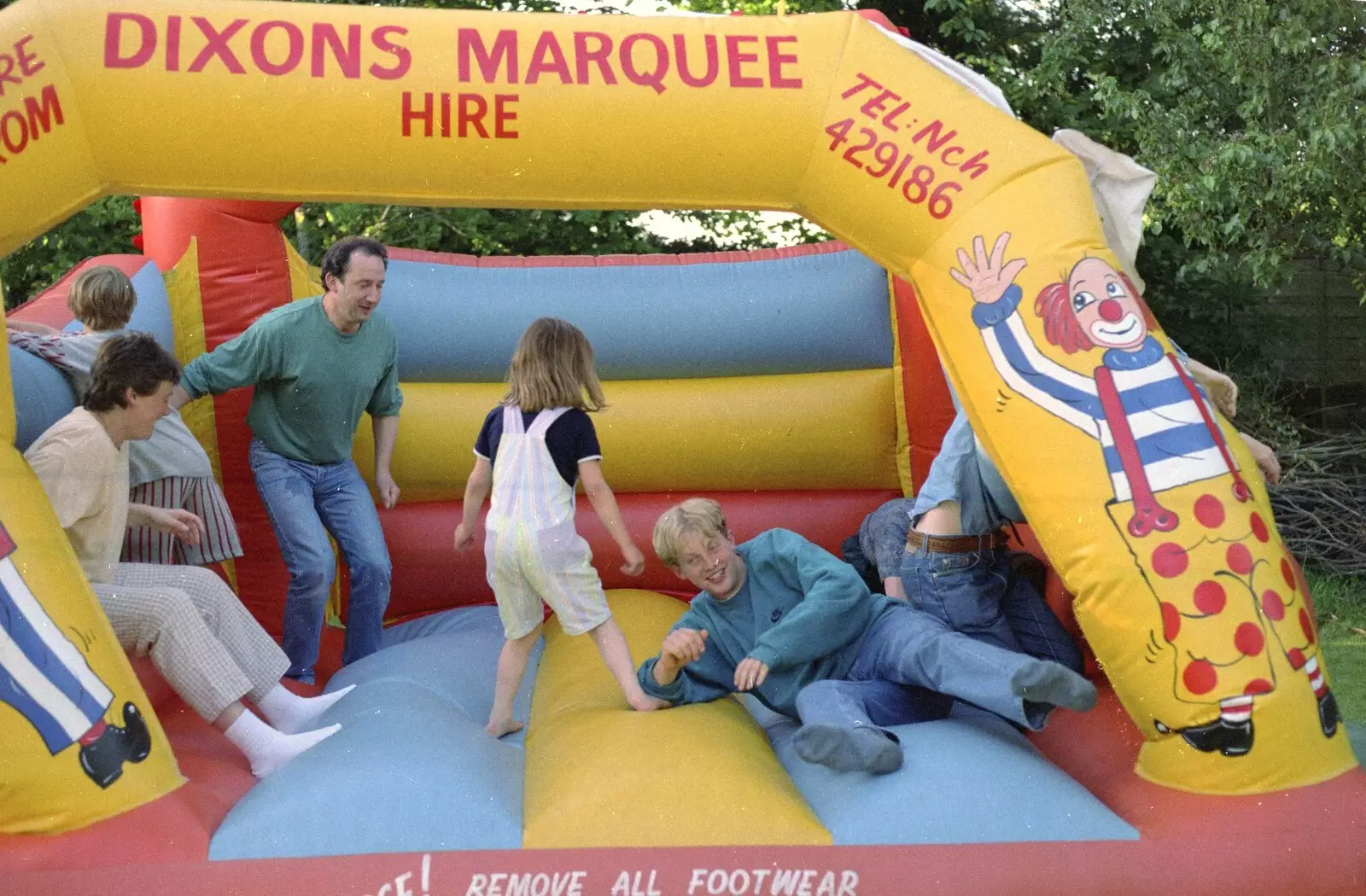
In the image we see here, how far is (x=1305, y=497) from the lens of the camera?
6293 millimetres

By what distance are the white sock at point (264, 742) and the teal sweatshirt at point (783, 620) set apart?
76 centimetres

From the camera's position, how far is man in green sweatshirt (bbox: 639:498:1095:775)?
3039 millimetres

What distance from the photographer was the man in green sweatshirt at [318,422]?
4.05 metres

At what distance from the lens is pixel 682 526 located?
3281 millimetres

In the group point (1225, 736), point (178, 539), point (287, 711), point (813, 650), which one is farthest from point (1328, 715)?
point (178, 539)

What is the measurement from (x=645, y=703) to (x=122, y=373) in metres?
1.34

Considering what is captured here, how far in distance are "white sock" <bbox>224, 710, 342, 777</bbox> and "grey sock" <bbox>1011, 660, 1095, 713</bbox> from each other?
1452 millimetres

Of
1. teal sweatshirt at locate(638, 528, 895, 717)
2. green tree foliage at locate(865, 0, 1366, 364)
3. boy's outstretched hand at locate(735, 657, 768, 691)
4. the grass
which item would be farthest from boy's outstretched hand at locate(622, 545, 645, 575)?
green tree foliage at locate(865, 0, 1366, 364)

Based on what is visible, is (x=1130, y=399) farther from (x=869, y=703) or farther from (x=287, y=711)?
(x=287, y=711)

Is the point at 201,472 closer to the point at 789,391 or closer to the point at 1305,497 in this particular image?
the point at 789,391

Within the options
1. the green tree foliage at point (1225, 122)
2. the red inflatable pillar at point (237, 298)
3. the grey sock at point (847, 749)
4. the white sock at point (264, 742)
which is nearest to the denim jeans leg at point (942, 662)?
the grey sock at point (847, 749)

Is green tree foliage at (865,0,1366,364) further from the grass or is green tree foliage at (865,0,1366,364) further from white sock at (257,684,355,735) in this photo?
white sock at (257,684,355,735)

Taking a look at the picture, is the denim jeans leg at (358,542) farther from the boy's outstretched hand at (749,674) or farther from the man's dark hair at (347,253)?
the boy's outstretched hand at (749,674)

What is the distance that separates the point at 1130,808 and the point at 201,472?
250cm
